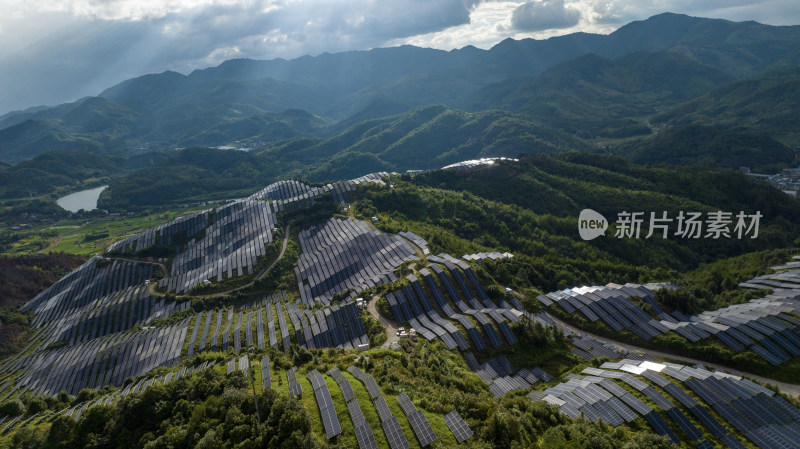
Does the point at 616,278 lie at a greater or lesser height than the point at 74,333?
lesser

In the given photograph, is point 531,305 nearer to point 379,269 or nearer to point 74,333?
point 379,269

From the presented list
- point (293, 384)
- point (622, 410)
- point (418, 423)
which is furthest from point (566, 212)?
point (293, 384)

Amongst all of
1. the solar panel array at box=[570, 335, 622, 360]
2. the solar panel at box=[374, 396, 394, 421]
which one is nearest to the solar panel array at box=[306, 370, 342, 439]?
the solar panel at box=[374, 396, 394, 421]

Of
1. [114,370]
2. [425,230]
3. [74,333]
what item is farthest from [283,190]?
[114,370]

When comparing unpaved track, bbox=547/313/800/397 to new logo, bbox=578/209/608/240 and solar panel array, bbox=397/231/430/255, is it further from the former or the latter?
new logo, bbox=578/209/608/240

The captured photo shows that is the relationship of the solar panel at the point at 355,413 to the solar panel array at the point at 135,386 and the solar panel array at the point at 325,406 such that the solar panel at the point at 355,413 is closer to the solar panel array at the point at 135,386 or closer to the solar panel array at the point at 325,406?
the solar panel array at the point at 325,406
